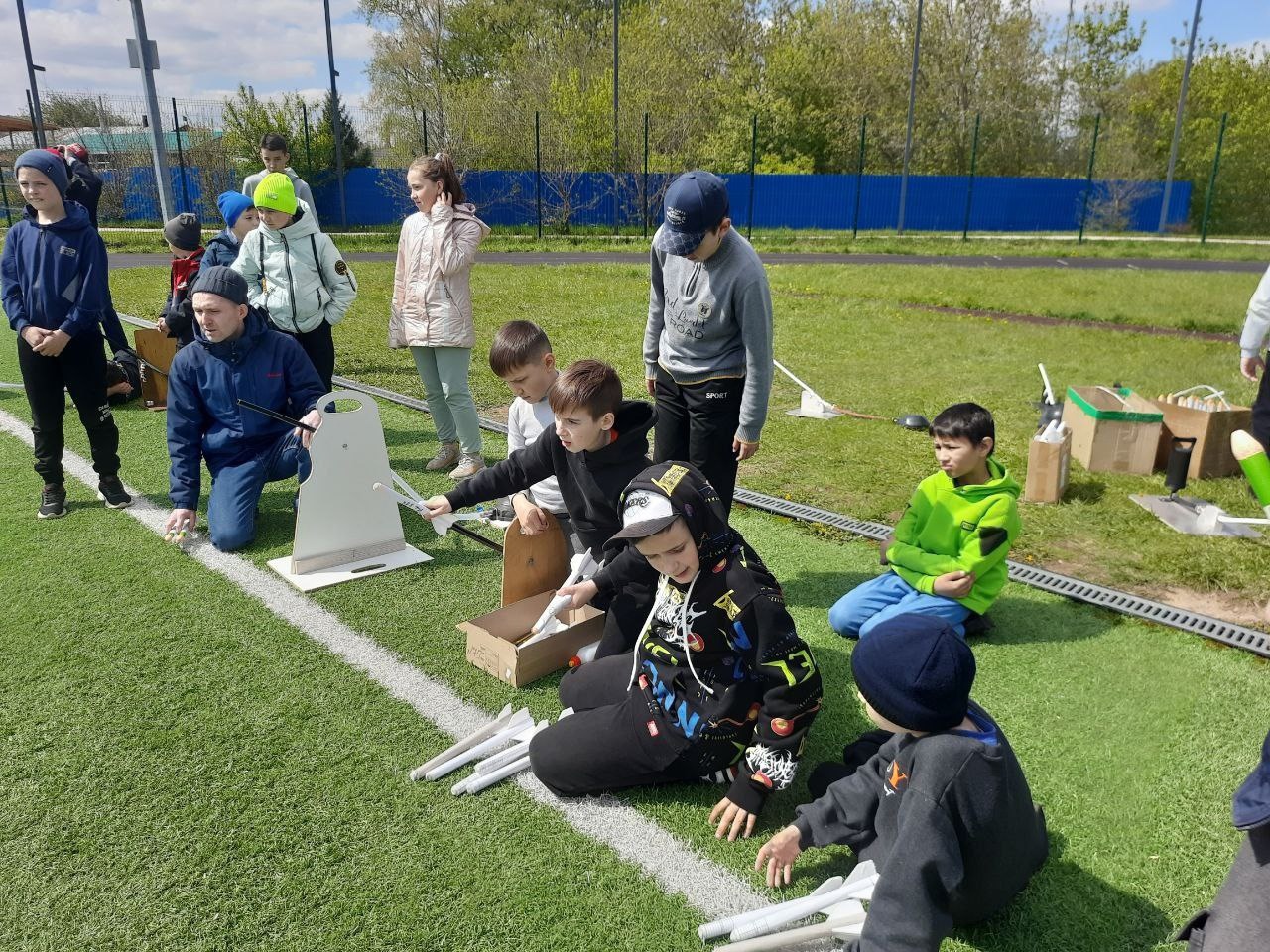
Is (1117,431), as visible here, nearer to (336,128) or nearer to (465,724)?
(465,724)

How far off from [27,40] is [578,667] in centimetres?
3100

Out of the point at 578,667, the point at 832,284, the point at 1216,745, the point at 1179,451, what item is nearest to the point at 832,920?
the point at 578,667

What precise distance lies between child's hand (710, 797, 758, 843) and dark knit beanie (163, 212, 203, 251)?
657 centimetres

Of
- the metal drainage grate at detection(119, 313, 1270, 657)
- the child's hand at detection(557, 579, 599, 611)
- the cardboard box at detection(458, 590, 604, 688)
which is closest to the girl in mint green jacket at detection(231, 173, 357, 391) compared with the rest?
the cardboard box at detection(458, 590, 604, 688)

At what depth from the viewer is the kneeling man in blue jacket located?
15.6ft

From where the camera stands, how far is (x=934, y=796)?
1962mm

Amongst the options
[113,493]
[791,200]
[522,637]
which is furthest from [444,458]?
[791,200]

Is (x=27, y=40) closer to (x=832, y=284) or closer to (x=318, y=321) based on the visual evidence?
(x=832, y=284)

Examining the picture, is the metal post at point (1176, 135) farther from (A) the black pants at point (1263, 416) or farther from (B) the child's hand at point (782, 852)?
(B) the child's hand at point (782, 852)

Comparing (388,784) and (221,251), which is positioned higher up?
(221,251)

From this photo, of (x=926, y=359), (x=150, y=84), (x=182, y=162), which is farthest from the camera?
(x=182, y=162)

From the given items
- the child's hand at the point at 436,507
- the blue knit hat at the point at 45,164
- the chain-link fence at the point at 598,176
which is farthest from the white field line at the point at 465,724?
the chain-link fence at the point at 598,176

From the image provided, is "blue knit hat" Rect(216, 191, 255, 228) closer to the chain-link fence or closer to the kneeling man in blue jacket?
the kneeling man in blue jacket

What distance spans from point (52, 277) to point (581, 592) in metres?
3.85
